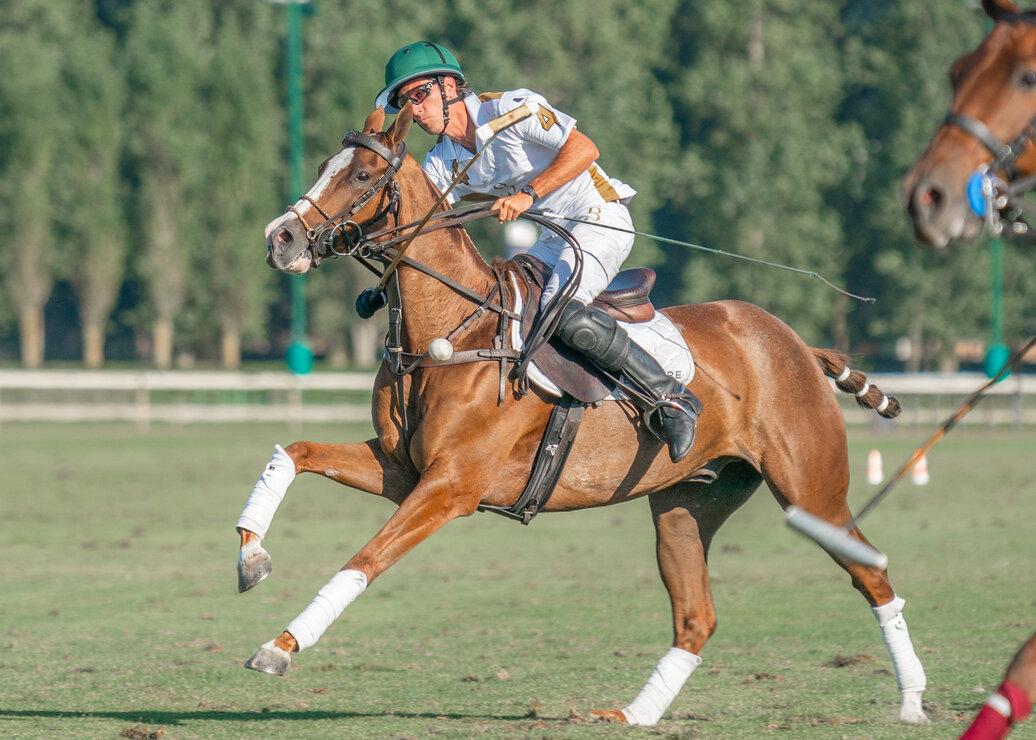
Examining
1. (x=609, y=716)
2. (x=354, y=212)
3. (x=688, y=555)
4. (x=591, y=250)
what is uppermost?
Answer: (x=354, y=212)

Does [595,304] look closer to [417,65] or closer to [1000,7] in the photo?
[417,65]

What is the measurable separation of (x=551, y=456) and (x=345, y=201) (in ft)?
4.74

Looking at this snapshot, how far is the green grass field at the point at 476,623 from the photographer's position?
6.59 meters

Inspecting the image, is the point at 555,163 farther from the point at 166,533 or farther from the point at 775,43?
the point at 775,43

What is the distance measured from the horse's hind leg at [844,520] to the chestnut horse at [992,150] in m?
2.11

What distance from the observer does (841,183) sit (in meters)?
44.9

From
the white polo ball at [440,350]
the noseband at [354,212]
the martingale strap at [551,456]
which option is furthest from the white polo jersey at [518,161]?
the martingale strap at [551,456]

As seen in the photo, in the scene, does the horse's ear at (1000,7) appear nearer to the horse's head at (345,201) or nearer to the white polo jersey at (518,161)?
the white polo jersey at (518,161)

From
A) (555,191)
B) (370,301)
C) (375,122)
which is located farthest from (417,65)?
(370,301)

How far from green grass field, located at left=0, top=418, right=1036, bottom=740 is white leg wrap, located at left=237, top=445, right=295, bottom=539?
36.9 inches

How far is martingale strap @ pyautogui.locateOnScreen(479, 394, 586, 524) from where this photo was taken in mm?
6449

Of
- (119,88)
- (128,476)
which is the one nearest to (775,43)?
(119,88)

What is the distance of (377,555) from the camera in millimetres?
5766

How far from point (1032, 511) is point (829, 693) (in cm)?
942
